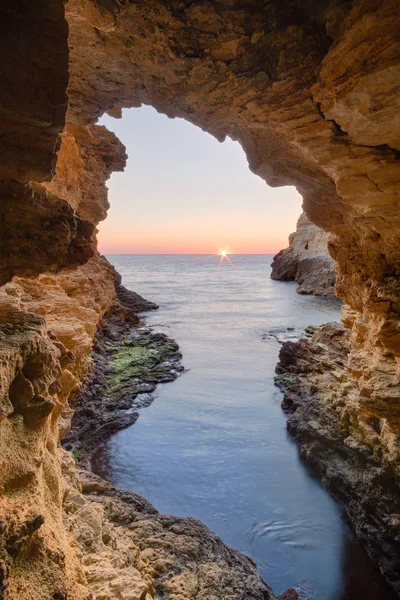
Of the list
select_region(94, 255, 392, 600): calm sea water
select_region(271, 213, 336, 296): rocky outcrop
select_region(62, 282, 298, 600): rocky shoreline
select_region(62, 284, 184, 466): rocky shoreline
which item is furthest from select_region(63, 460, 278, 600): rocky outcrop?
select_region(271, 213, 336, 296): rocky outcrop

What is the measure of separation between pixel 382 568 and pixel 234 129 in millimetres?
8947

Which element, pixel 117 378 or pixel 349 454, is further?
pixel 117 378

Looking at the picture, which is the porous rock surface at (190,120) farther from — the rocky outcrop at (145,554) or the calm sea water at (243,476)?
the calm sea water at (243,476)

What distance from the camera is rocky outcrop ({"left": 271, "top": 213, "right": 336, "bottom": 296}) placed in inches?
1598

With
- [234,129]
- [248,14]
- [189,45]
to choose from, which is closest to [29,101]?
[189,45]

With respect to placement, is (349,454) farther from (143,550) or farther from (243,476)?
(143,550)

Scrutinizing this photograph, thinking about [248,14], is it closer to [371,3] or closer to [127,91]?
[371,3]

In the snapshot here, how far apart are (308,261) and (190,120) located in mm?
43121

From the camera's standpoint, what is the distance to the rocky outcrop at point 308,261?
40594 mm

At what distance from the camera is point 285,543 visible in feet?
23.6

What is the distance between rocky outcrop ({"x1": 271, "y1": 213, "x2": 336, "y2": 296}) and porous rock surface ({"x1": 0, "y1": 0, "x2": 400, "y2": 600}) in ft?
105

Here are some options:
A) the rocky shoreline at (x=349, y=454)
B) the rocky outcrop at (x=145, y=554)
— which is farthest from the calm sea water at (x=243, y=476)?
the rocky outcrop at (x=145, y=554)

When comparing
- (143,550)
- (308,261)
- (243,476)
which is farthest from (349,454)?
(308,261)

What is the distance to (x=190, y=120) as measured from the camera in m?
6.68
